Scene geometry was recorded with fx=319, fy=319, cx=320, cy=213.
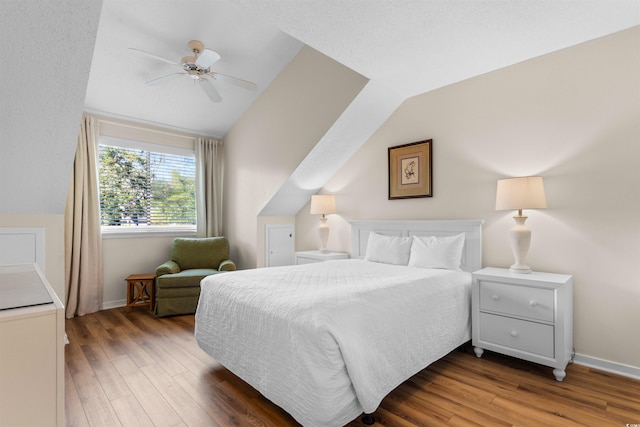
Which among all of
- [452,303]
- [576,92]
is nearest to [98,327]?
[452,303]

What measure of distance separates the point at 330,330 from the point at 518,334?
1.65 m

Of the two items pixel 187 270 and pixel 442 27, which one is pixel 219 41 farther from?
pixel 187 270

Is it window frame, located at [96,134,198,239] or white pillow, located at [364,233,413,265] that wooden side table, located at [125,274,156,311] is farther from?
white pillow, located at [364,233,413,265]

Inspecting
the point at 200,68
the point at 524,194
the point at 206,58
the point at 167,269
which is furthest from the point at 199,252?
the point at 524,194

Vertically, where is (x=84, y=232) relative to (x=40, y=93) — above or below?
below

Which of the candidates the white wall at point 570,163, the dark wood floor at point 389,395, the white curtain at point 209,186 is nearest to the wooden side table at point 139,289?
the white curtain at point 209,186

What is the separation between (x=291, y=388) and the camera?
5.37 feet

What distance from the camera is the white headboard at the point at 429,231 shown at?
299 centimetres

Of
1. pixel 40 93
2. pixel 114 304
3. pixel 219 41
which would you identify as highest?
pixel 219 41

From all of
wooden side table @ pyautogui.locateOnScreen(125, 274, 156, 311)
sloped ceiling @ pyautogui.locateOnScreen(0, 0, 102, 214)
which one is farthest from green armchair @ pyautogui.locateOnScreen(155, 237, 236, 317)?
sloped ceiling @ pyautogui.locateOnScreen(0, 0, 102, 214)

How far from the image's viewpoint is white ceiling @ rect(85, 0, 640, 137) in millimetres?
2064

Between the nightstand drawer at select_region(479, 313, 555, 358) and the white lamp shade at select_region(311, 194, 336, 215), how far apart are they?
218 cm

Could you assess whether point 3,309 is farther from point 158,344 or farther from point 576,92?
point 576,92

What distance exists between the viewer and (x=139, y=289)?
13.2 feet
